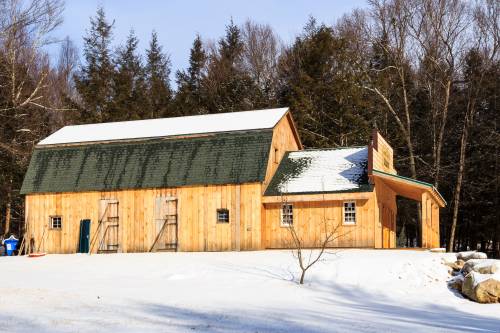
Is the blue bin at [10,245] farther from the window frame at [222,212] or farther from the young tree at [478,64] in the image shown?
the young tree at [478,64]

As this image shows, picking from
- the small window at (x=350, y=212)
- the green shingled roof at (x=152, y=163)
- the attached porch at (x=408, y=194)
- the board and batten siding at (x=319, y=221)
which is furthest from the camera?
the green shingled roof at (x=152, y=163)

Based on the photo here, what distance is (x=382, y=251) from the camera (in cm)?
2833

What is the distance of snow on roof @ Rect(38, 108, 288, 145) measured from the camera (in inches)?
1359

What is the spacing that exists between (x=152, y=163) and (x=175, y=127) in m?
2.94

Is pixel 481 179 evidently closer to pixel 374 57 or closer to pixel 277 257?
pixel 374 57

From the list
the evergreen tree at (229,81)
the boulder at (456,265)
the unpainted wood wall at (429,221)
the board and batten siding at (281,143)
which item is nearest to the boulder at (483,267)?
the boulder at (456,265)

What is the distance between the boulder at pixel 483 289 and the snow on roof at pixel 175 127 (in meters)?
14.1

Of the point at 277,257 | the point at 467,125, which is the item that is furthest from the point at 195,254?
the point at 467,125

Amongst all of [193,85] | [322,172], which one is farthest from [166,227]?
[193,85]

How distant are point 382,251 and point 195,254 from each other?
26.7 ft

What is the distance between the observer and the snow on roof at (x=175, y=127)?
34531 millimetres

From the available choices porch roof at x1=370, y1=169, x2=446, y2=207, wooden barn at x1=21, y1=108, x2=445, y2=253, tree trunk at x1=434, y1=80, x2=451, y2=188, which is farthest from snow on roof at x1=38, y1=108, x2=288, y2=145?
tree trunk at x1=434, y1=80, x2=451, y2=188

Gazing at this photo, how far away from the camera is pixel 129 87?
189ft

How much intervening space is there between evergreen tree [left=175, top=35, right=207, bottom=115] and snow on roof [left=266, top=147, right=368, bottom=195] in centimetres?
2325
